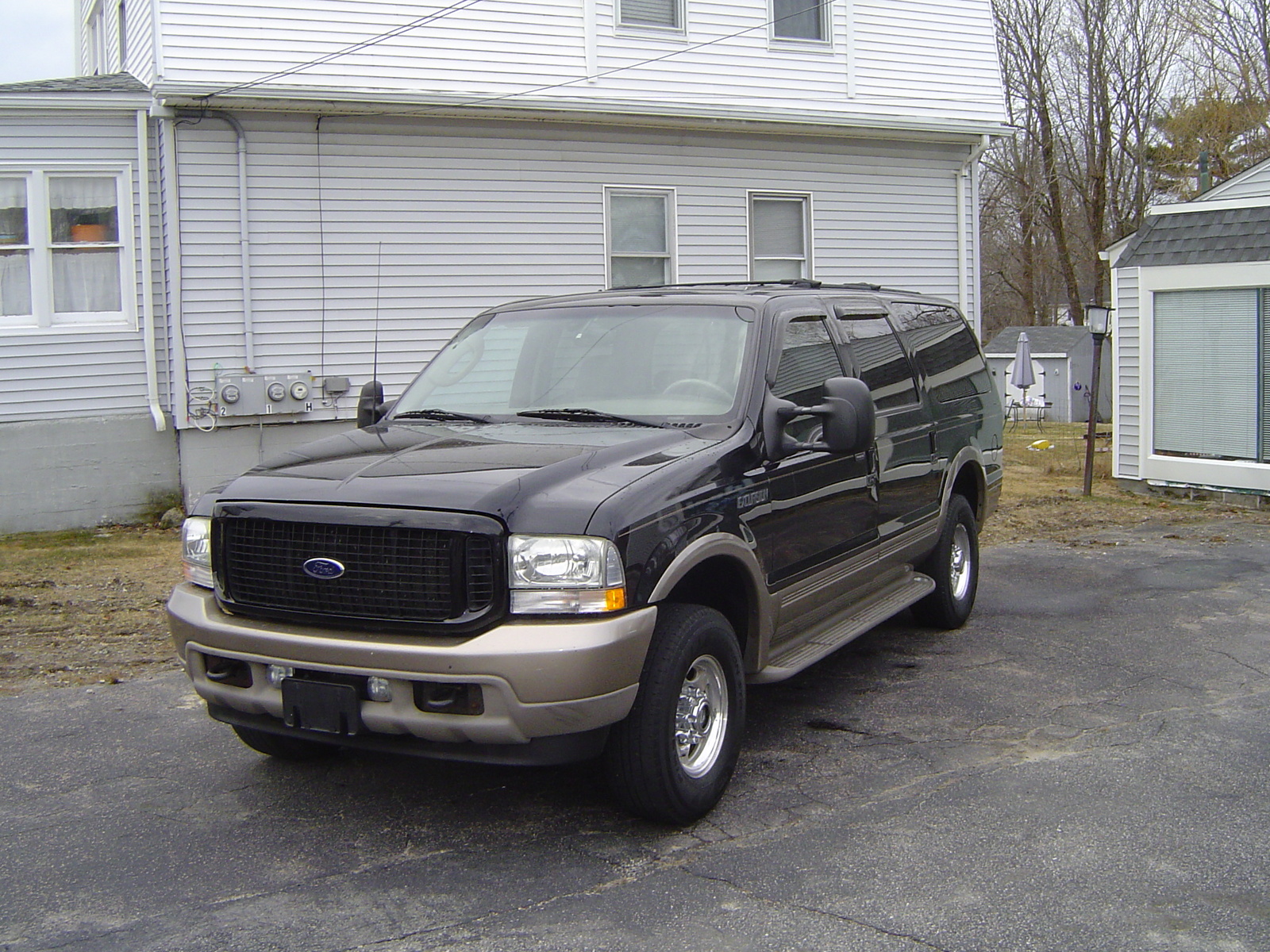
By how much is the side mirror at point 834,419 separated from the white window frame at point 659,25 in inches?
410

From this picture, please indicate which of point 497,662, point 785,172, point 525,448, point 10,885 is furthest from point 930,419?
point 785,172

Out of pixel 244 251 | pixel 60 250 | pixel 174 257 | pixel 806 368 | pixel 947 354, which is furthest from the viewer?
pixel 244 251

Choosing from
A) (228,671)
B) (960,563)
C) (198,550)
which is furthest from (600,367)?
(960,563)

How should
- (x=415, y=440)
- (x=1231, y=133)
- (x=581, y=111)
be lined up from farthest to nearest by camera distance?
(x=1231, y=133)
(x=581, y=111)
(x=415, y=440)

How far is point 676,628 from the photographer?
174 inches

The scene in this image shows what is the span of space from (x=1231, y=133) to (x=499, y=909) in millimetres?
33658

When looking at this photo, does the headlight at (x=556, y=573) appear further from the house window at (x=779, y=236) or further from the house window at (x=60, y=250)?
the house window at (x=779, y=236)

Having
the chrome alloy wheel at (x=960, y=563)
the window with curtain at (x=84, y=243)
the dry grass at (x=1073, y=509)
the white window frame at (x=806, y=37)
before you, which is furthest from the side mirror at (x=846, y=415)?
the white window frame at (x=806, y=37)

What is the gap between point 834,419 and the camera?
196 inches

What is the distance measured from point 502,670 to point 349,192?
10.1 meters

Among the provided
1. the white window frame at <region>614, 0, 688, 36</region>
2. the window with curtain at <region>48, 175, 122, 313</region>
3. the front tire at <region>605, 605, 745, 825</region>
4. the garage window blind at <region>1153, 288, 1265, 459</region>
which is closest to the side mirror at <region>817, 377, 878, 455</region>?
the front tire at <region>605, 605, 745, 825</region>

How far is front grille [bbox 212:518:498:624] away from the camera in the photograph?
4090 mm

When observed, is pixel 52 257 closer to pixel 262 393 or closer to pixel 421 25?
pixel 262 393

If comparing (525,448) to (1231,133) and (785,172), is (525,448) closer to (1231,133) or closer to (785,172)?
(785,172)
